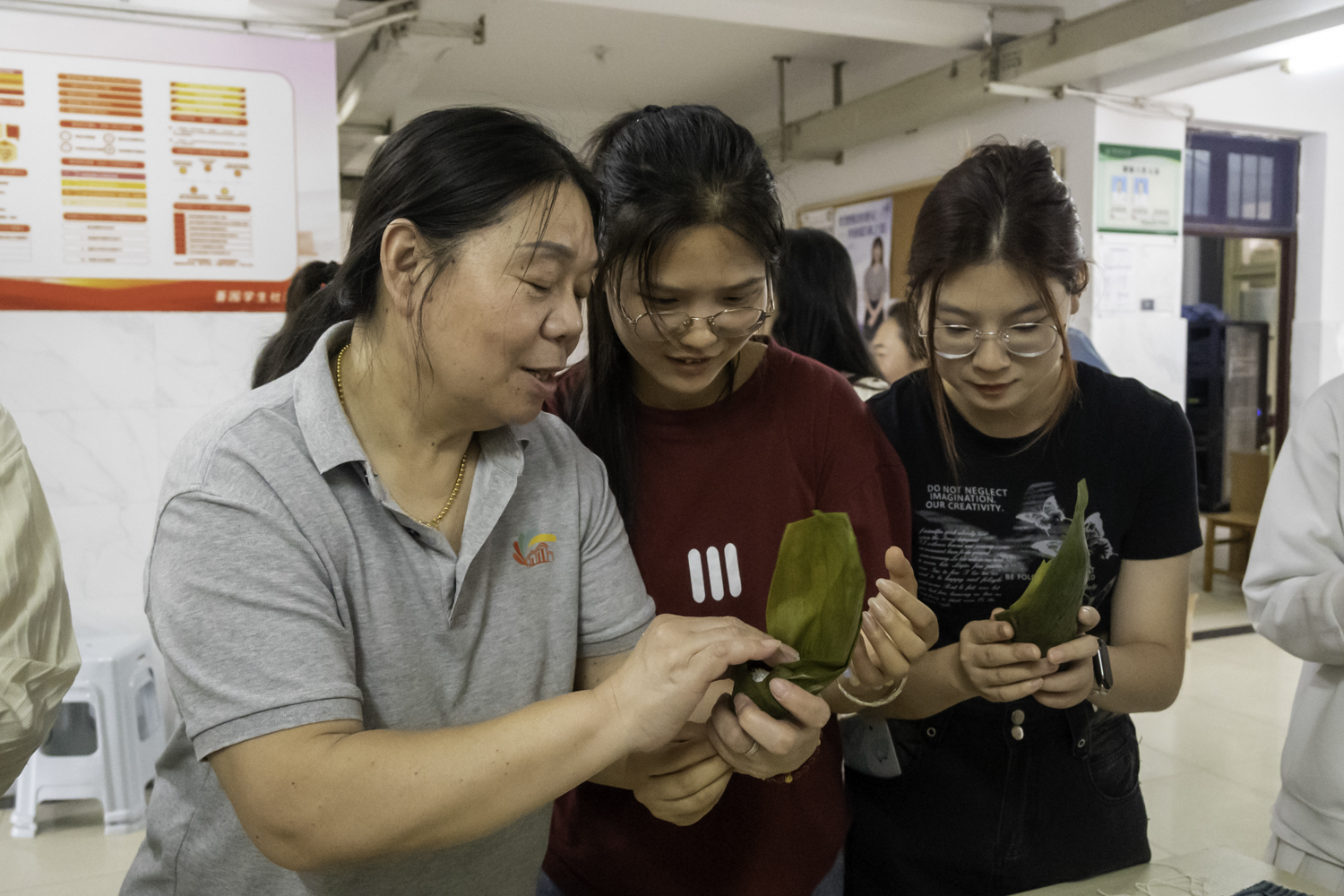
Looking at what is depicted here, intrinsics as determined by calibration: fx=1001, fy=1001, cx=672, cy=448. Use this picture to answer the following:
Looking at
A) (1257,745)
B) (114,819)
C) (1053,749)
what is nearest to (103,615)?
(114,819)

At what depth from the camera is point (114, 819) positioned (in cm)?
355

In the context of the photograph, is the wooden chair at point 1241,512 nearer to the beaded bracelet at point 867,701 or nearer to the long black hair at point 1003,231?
the long black hair at point 1003,231

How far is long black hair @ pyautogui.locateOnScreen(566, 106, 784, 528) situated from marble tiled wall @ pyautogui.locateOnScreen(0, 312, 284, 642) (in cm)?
278

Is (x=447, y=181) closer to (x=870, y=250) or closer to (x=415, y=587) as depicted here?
(x=415, y=587)

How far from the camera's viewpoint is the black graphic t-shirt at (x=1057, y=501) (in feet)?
4.71

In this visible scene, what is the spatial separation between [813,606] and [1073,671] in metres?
0.44

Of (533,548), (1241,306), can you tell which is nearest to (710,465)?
(533,548)

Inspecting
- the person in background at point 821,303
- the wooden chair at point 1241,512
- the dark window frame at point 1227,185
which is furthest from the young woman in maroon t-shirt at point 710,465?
the wooden chair at point 1241,512

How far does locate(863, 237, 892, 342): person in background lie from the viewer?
652cm

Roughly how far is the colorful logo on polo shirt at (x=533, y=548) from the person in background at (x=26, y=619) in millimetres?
578

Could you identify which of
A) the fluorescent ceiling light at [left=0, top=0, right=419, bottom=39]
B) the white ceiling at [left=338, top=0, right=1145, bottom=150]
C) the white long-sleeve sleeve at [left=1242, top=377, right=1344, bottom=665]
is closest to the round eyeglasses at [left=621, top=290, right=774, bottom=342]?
the white long-sleeve sleeve at [left=1242, top=377, right=1344, bottom=665]

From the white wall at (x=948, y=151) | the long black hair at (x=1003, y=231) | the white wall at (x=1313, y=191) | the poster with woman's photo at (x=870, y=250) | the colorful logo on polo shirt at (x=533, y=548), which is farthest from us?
the poster with woman's photo at (x=870, y=250)

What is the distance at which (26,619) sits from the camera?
1.19 meters

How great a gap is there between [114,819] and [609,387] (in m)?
3.18
